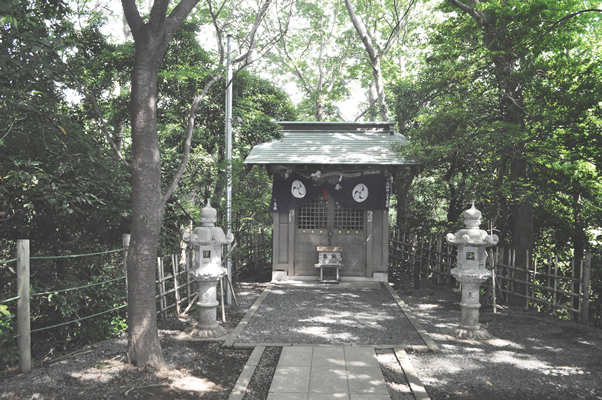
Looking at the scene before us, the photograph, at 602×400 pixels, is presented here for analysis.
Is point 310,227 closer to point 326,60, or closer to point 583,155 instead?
point 583,155

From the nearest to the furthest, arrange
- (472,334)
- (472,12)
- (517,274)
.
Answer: (472,334)
(517,274)
(472,12)

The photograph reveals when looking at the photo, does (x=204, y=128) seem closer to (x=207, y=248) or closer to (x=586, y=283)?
(x=207, y=248)

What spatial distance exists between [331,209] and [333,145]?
207cm

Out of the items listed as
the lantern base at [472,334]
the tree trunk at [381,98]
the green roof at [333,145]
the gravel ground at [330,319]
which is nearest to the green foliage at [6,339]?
the gravel ground at [330,319]

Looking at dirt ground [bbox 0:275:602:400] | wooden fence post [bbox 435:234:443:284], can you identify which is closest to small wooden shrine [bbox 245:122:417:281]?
wooden fence post [bbox 435:234:443:284]

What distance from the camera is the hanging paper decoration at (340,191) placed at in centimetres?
1147

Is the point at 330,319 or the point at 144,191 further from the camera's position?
the point at 330,319

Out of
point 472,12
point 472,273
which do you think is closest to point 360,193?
point 472,273

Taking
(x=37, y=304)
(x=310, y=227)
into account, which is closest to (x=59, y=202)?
(x=37, y=304)

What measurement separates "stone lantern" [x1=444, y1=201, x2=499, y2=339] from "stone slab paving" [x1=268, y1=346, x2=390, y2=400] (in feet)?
6.64

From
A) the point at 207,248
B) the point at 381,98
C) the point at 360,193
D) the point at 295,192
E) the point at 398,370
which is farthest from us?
the point at 381,98

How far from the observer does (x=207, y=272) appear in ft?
22.1

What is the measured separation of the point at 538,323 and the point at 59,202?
29.8ft

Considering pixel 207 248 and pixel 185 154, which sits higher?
pixel 185 154
